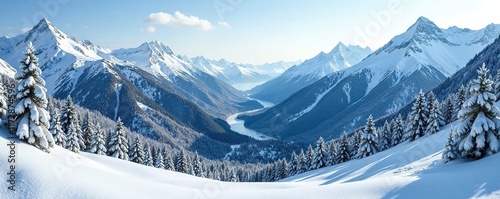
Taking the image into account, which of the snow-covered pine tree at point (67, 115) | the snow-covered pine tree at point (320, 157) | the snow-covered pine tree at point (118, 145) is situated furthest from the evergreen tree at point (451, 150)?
the snow-covered pine tree at point (67, 115)

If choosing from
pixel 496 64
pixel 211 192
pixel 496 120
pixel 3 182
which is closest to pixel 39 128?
pixel 3 182

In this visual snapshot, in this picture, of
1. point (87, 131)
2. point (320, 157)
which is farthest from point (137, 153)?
point (320, 157)

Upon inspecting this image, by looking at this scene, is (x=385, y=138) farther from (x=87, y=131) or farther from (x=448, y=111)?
(x=87, y=131)

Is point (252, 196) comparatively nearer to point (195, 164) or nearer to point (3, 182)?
point (3, 182)

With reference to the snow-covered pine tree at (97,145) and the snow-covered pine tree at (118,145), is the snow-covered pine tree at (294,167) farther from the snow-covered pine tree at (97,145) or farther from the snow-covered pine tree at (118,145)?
the snow-covered pine tree at (97,145)

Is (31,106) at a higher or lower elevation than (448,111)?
higher

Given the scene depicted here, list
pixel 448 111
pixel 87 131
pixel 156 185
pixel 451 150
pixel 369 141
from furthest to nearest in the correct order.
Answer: pixel 448 111 < pixel 369 141 < pixel 87 131 < pixel 451 150 < pixel 156 185
